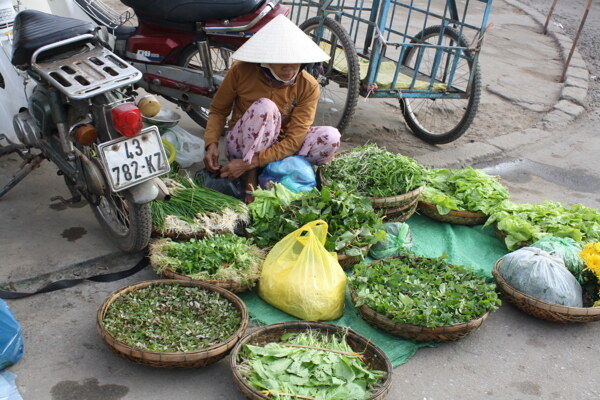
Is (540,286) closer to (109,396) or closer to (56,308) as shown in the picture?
(109,396)

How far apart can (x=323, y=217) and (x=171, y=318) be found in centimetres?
103

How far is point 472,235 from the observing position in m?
4.07

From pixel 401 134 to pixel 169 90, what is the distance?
2158 millimetres

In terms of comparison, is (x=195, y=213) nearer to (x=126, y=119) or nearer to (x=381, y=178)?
(x=126, y=119)

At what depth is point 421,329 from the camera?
114 inches

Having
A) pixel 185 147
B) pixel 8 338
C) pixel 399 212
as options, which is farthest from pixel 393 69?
pixel 8 338

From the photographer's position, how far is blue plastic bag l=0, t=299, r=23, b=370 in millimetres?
2576

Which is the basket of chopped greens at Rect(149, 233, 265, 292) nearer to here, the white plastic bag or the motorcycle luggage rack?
the motorcycle luggage rack

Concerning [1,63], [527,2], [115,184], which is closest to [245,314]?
[115,184]

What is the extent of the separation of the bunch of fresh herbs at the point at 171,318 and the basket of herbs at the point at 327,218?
642mm

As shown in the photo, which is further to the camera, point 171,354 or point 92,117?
point 92,117

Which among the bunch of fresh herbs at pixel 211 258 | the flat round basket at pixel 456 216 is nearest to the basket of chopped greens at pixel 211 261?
the bunch of fresh herbs at pixel 211 258

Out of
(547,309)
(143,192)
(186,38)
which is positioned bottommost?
(547,309)

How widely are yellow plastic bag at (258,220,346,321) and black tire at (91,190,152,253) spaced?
65cm
